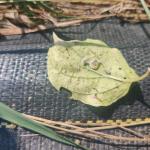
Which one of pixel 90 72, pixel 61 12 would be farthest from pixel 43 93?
pixel 61 12

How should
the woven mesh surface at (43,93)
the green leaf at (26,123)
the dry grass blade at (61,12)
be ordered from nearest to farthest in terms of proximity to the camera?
the green leaf at (26,123), the woven mesh surface at (43,93), the dry grass blade at (61,12)

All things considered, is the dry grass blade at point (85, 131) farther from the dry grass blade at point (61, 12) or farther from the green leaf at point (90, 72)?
the dry grass blade at point (61, 12)

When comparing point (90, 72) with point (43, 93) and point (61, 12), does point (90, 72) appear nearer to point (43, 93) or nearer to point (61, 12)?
point (43, 93)

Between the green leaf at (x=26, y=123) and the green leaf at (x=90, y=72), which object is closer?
the green leaf at (x=26, y=123)

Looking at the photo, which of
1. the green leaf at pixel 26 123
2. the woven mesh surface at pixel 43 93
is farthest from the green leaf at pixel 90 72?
the green leaf at pixel 26 123

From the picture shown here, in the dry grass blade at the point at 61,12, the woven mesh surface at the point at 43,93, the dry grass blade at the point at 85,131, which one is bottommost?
the dry grass blade at the point at 85,131

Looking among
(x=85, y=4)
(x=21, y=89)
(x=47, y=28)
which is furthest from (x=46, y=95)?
(x=85, y=4)
